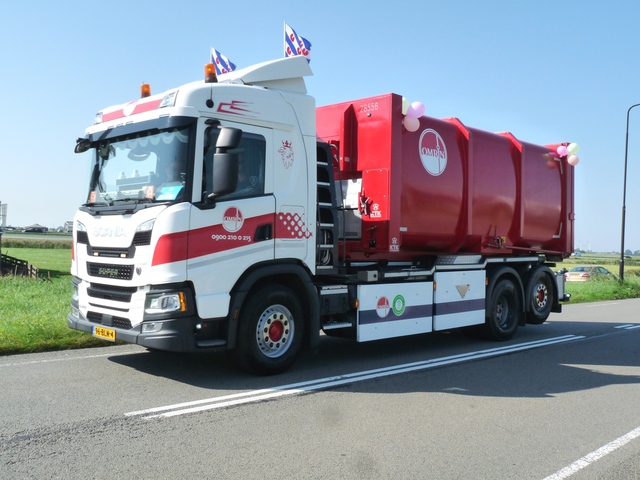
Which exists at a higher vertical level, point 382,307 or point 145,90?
point 145,90

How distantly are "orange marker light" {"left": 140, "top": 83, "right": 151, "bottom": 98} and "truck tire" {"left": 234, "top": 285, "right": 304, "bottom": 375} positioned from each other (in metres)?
2.80

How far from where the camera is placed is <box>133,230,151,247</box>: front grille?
6.31 m

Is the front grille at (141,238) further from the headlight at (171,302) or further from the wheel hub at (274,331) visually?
the wheel hub at (274,331)

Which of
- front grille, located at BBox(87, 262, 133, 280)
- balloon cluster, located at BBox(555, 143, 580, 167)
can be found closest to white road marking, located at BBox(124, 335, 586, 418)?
front grille, located at BBox(87, 262, 133, 280)

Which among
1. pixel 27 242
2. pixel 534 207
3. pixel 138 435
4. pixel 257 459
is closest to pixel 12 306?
pixel 138 435

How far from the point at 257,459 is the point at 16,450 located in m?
1.69

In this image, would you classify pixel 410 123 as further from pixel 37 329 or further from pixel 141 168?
pixel 37 329

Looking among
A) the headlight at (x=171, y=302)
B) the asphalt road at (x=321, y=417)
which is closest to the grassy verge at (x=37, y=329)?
the asphalt road at (x=321, y=417)

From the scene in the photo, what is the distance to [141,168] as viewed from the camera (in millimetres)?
6770

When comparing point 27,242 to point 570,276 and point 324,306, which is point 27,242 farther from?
point 324,306

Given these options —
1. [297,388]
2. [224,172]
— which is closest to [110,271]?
[224,172]

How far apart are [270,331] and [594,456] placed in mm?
3619

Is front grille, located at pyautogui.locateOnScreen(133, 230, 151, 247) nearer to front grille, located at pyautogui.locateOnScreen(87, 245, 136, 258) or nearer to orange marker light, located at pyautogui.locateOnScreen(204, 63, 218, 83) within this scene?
front grille, located at pyautogui.locateOnScreen(87, 245, 136, 258)

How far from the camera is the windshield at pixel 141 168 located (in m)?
6.45
